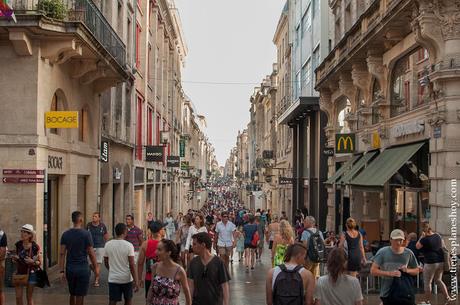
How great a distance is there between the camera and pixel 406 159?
16.7m

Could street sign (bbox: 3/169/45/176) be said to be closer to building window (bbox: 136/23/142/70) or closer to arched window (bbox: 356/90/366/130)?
Result: arched window (bbox: 356/90/366/130)

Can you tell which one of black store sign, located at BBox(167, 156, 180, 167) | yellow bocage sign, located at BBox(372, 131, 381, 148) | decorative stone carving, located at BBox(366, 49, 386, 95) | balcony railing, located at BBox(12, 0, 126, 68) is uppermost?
balcony railing, located at BBox(12, 0, 126, 68)

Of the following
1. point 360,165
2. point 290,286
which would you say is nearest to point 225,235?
point 360,165

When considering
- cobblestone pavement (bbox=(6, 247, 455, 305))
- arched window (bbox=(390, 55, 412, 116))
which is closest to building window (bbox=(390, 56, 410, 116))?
arched window (bbox=(390, 55, 412, 116))

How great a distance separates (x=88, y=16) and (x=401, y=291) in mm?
12031

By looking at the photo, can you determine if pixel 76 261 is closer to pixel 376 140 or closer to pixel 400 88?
pixel 400 88

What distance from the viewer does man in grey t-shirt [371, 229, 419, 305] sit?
8266 millimetres

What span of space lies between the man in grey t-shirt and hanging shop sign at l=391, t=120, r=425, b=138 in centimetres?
865

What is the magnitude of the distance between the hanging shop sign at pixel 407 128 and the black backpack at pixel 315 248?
531 cm

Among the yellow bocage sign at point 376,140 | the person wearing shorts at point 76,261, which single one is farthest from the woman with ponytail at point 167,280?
the yellow bocage sign at point 376,140

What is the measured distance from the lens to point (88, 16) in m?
17.5

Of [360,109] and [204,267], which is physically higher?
[360,109]

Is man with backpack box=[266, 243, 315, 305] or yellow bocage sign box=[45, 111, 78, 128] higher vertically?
yellow bocage sign box=[45, 111, 78, 128]

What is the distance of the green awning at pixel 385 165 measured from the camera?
55.3 ft
